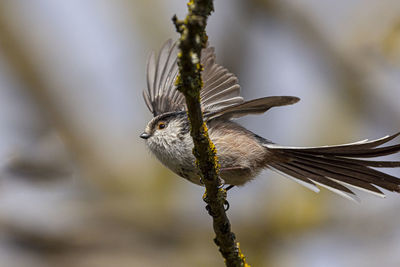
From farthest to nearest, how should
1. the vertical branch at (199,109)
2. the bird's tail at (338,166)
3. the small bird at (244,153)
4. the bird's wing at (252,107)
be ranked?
1. the small bird at (244,153)
2. the bird's tail at (338,166)
3. the bird's wing at (252,107)
4. the vertical branch at (199,109)

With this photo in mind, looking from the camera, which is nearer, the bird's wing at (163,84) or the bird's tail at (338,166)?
the bird's tail at (338,166)

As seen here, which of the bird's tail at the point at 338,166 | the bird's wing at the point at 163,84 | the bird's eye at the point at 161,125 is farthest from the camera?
the bird's wing at the point at 163,84

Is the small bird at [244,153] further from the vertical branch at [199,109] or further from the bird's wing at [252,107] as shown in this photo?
the vertical branch at [199,109]

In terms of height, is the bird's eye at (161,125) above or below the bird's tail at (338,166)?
above

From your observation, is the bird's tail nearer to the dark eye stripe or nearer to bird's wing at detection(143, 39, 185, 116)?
the dark eye stripe

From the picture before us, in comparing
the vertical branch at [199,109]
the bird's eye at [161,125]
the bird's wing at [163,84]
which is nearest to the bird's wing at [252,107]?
the bird's eye at [161,125]

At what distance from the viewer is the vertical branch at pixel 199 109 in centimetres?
212

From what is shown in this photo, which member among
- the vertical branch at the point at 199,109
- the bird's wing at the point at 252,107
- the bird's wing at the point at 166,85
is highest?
the bird's wing at the point at 166,85

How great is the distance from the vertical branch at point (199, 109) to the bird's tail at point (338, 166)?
45.2 inches

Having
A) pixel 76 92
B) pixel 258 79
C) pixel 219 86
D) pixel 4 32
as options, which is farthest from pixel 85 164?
pixel 219 86

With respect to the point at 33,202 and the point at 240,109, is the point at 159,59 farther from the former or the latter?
the point at 33,202

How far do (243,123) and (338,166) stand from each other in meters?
2.61

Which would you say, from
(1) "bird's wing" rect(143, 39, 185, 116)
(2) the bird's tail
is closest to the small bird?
(2) the bird's tail

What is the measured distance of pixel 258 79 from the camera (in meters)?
6.53
